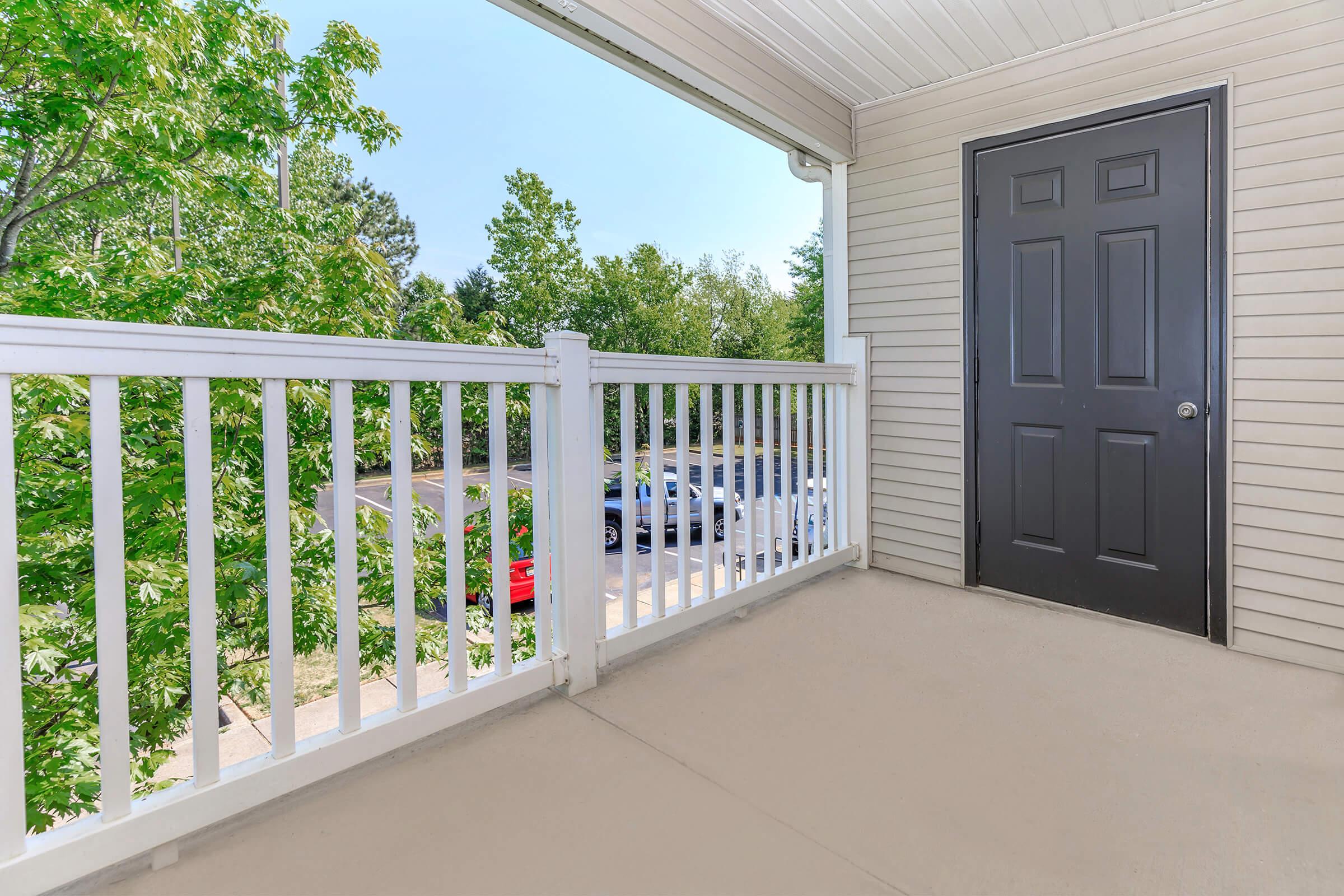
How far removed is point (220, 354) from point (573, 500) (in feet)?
2.92

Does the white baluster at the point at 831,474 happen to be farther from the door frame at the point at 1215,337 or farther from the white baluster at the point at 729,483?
the door frame at the point at 1215,337

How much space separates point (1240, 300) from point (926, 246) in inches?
44.6

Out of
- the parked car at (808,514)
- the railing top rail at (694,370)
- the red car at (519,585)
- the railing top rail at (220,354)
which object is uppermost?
the railing top rail at (694,370)

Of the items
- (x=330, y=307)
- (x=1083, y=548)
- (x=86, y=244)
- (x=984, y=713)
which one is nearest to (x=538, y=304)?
(x=330, y=307)

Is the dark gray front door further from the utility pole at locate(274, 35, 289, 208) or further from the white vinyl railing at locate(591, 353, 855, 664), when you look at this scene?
the utility pole at locate(274, 35, 289, 208)

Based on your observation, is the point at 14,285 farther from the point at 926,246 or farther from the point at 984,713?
the point at 984,713

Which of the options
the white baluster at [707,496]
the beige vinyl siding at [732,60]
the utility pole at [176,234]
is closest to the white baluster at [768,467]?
the white baluster at [707,496]

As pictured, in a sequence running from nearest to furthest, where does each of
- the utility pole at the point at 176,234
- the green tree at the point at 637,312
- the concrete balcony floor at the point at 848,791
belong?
the concrete balcony floor at the point at 848,791 < the utility pole at the point at 176,234 < the green tree at the point at 637,312

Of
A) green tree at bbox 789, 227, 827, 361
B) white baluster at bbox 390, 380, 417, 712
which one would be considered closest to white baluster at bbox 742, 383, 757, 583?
white baluster at bbox 390, 380, 417, 712

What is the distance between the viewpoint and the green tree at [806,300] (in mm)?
10188

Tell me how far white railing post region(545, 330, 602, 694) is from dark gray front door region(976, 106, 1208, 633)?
1839 millimetres

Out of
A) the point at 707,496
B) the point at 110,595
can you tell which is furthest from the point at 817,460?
the point at 110,595

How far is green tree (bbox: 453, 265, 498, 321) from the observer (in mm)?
6938

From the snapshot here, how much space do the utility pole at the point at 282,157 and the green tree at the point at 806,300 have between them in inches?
260
